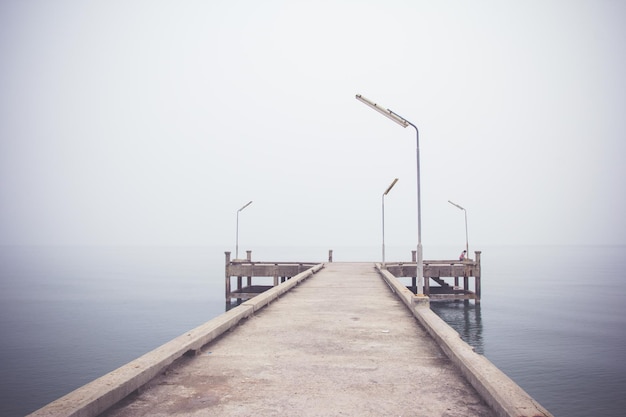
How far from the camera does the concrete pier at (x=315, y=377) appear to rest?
4.95 metres

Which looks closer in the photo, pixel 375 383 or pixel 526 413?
pixel 526 413

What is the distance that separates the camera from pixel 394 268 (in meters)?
28.9

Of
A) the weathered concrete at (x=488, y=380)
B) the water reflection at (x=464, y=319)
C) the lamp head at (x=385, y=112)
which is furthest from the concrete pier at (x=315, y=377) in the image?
the water reflection at (x=464, y=319)

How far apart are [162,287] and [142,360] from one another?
54794mm

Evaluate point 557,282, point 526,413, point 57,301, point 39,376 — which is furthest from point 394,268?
point 557,282

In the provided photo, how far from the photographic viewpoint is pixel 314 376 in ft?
20.4

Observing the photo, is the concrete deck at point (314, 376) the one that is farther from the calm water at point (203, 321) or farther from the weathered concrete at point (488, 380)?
the calm water at point (203, 321)

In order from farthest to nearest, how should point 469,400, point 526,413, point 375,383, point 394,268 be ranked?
point 394,268
point 375,383
point 469,400
point 526,413

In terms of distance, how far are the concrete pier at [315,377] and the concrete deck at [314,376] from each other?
14mm

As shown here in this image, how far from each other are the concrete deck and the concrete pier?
0.01 meters

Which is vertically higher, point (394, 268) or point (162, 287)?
point (394, 268)

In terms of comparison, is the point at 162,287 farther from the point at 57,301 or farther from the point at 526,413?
the point at 526,413

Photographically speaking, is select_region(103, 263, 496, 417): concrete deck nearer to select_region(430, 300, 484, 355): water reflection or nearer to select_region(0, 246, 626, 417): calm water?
select_region(0, 246, 626, 417): calm water

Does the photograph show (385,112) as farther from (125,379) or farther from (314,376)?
(125,379)
